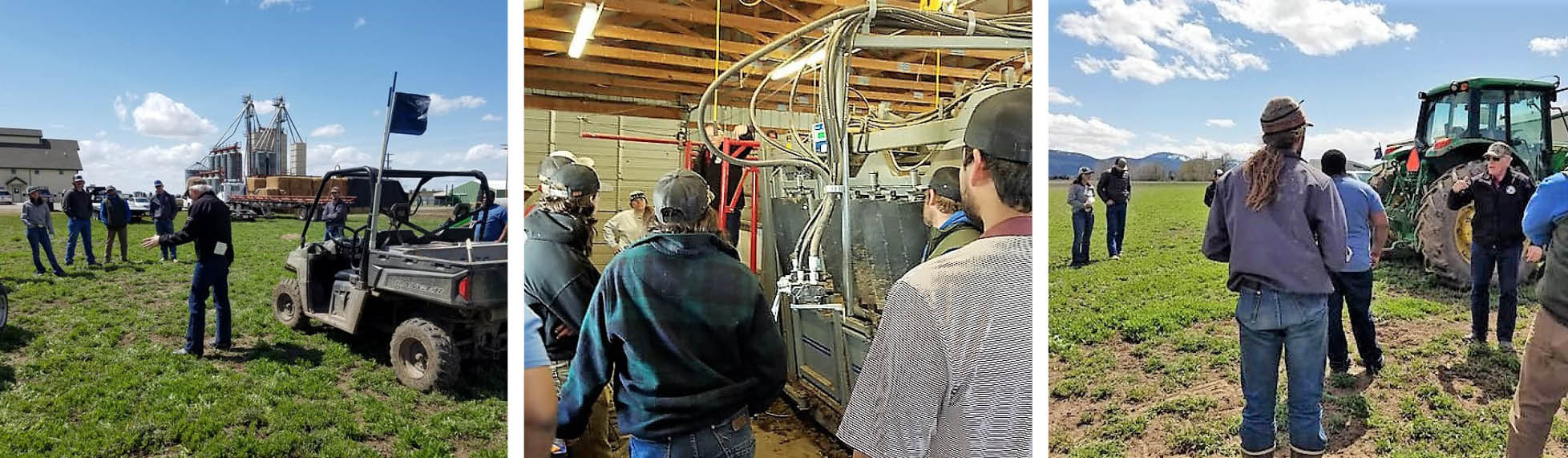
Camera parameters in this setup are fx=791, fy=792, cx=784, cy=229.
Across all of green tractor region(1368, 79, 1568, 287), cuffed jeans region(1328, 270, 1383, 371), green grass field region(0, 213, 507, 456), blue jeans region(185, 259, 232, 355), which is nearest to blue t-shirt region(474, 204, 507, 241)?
green grass field region(0, 213, 507, 456)

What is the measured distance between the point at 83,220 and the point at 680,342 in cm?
329

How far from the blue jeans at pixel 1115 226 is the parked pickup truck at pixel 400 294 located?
2409mm

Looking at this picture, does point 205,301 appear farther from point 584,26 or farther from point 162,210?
point 584,26

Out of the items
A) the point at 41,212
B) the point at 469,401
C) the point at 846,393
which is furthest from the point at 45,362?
the point at 846,393

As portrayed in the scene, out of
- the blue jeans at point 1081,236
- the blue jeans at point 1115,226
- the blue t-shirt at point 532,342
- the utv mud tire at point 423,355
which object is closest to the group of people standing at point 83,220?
the utv mud tire at point 423,355

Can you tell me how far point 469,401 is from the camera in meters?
3.73

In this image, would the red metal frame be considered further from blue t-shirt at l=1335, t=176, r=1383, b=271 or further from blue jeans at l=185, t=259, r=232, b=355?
blue jeans at l=185, t=259, r=232, b=355

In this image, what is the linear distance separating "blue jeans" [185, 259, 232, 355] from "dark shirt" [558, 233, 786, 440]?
9.97 feet

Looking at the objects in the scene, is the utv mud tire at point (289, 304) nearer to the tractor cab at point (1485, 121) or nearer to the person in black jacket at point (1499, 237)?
the tractor cab at point (1485, 121)

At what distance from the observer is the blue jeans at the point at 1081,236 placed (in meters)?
1.72

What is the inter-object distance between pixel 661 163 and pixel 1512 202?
109 inches

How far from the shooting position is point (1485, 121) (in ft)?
9.13

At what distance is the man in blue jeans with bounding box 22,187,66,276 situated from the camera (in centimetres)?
288

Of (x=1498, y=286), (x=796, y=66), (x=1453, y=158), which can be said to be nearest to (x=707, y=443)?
(x=796, y=66)
